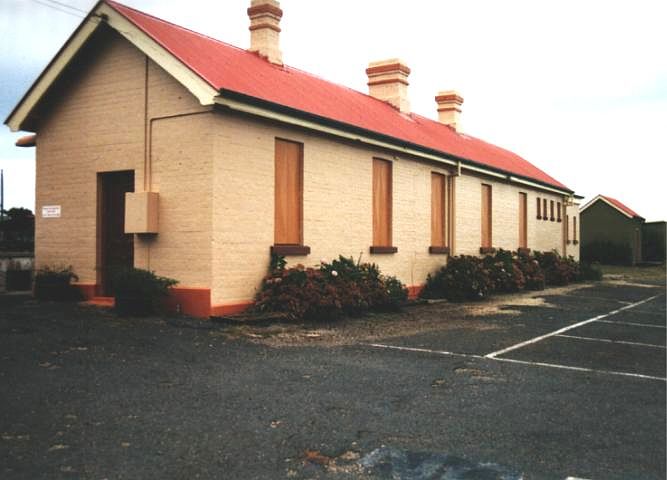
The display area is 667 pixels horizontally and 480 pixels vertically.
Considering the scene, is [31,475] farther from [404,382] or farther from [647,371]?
[647,371]

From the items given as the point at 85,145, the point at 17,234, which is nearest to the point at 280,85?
the point at 85,145

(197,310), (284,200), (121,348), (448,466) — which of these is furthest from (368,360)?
(284,200)

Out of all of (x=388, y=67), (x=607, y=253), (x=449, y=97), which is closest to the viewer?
(x=388, y=67)

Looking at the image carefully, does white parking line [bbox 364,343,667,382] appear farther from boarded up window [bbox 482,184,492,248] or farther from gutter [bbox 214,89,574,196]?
boarded up window [bbox 482,184,492,248]

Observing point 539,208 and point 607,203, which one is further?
point 607,203

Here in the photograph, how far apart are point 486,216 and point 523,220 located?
400 cm

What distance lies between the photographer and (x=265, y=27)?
52.3ft

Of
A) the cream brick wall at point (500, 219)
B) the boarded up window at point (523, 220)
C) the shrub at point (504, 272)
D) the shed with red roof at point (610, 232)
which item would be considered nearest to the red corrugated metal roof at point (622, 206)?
the shed with red roof at point (610, 232)

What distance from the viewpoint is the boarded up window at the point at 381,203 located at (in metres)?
15.4

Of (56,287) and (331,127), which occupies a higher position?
(331,127)

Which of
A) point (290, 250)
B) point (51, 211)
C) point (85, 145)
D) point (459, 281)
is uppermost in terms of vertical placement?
point (85, 145)

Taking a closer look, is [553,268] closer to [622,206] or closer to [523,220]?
[523,220]

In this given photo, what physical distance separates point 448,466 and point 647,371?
14.0 feet

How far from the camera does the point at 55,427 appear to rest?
15.5 feet
